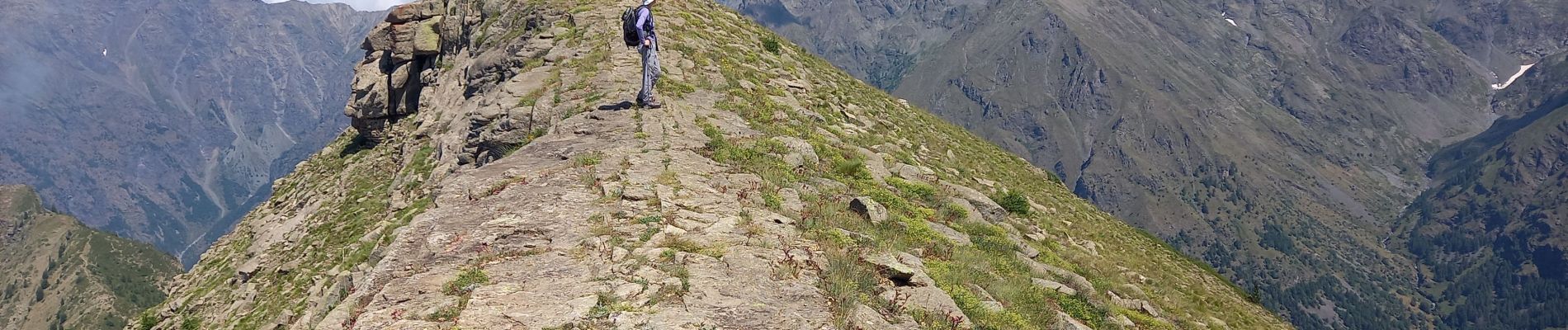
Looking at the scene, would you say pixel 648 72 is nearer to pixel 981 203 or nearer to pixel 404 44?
pixel 981 203

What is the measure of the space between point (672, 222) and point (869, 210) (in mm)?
3908

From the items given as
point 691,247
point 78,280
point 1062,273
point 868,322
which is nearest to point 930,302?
point 868,322

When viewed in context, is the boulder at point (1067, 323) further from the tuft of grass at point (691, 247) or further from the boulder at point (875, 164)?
the boulder at point (875, 164)

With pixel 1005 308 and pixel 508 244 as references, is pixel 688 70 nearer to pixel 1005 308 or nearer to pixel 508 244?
pixel 508 244

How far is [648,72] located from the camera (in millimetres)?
21438

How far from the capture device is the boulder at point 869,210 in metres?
16.0

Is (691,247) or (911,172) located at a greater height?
(691,247)

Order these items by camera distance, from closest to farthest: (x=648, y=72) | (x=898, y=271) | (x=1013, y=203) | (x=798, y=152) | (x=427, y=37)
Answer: (x=898, y=271) → (x=798, y=152) → (x=648, y=72) → (x=1013, y=203) → (x=427, y=37)

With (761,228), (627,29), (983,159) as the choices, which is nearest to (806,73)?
(983,159)

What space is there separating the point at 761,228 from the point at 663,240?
1.73 metres

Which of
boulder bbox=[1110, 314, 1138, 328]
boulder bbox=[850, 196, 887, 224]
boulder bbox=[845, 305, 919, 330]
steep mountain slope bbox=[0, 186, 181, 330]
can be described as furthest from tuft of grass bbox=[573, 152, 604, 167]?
steep mountain slope bbox=[0, 186, 181, 330]

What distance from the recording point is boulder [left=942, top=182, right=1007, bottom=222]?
21.1 metres

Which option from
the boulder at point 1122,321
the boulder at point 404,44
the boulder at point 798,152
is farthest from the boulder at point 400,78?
the boulder at point 1122,321

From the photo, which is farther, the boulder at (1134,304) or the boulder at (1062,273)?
the boulder at (1134,304)
